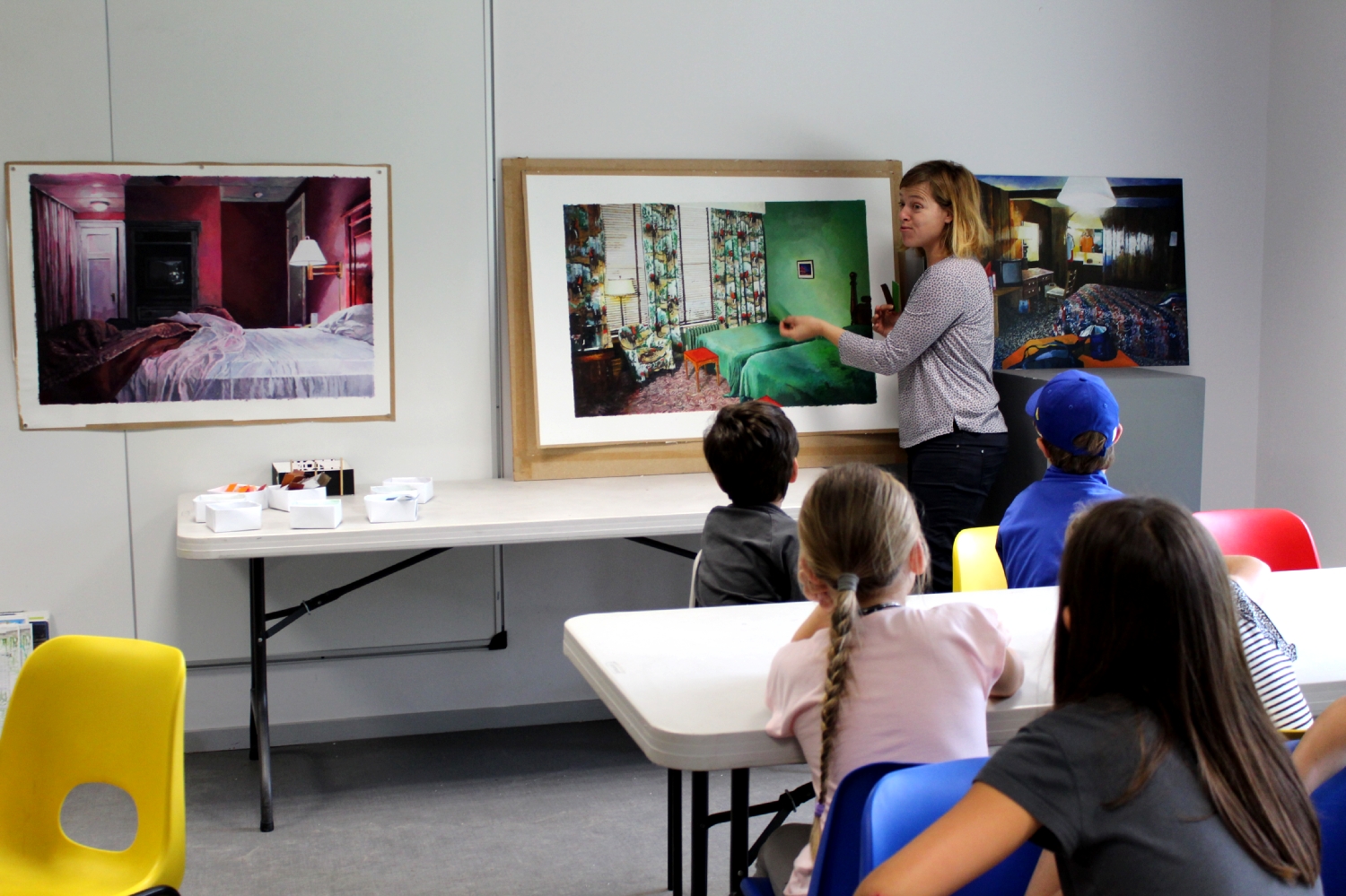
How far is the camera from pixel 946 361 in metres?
3.52

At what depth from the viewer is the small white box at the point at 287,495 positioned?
2.97 m

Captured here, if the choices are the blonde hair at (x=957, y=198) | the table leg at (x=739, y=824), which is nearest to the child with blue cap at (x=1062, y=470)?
the table leg at (x=739, y=824)

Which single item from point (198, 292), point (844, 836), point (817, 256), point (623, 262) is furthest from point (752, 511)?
point (198, 292)

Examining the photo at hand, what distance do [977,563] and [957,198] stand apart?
4.80ft

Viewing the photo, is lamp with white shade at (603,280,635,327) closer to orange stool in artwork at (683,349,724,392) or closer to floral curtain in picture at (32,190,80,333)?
orange stool in artwork at (683,349,724,392)

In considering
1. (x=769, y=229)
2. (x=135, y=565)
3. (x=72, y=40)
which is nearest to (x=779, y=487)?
(x=769, y=229)

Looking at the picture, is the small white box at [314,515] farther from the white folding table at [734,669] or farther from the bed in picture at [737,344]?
the bed in picture at [737,344]

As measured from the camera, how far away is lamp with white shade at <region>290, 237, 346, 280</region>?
11.1 ft

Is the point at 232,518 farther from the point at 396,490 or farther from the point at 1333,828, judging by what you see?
the point at 1333,828

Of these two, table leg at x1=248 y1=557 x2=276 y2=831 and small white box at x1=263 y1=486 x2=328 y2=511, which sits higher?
small white box at x1=263 y1=486 x2=328 y2=511

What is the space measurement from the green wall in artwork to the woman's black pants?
0.56 metres

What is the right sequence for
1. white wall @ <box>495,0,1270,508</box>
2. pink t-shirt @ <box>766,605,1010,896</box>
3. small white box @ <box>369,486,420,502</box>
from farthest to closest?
white wall @ <box>495,0,1270,508</box>
small white box @ <box>369,486,420,502</box>
pink t-shirt @ <box>766,605,1010,896</box>

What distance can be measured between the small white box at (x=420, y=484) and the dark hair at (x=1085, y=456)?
67.4 inches

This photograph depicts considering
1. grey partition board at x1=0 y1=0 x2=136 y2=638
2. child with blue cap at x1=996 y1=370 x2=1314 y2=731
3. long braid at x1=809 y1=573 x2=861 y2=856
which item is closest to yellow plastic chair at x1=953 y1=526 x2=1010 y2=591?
child with blue cap at x1=996 y1=370 x2=1314 y2=731
